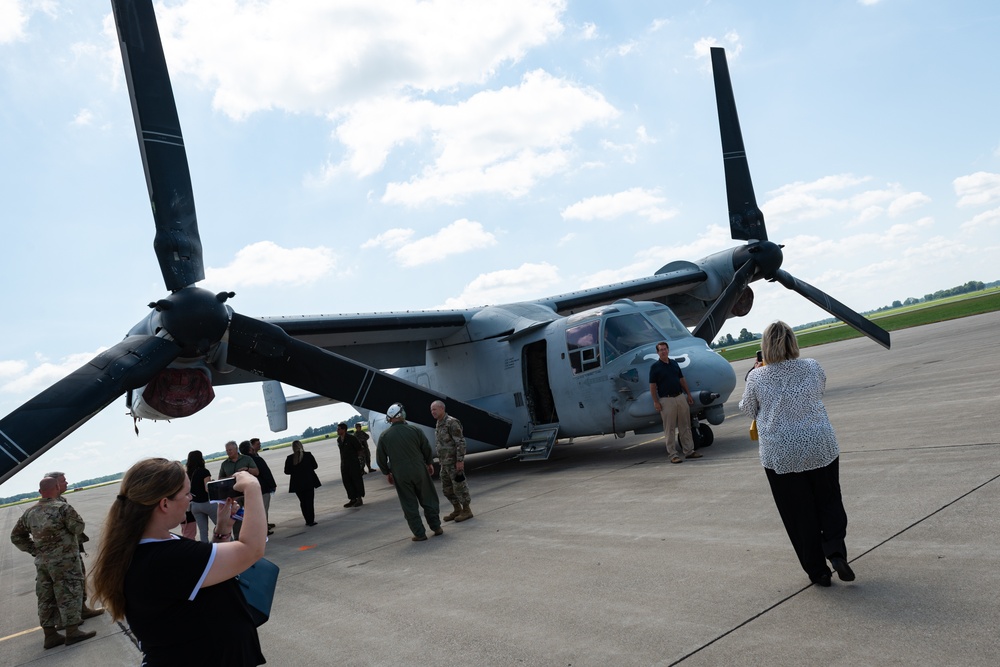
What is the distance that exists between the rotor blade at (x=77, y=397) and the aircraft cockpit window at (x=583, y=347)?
6.32m

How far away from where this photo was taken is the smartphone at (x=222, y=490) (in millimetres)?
2752

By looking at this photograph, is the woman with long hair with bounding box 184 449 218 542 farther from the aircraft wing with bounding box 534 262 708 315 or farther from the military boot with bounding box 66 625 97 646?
the aircraft wing with bounding box 534 262 708 315

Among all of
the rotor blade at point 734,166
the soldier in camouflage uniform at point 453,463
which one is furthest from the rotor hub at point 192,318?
the rotor blade at point 734,166

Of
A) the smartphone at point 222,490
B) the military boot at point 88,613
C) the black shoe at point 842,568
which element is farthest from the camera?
the military boot at point 88,613

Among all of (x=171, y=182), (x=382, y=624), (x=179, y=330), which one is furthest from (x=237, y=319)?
(x=382, y=624)

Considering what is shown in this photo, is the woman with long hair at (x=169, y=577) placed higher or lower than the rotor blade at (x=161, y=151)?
lower

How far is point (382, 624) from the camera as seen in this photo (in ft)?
17.1

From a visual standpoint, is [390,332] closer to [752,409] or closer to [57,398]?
[57,398]

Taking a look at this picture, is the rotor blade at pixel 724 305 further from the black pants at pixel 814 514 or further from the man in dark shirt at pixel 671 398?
the black pants at pixel 814 514

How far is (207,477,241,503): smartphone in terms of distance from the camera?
108 inches

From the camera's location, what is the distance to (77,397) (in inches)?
339

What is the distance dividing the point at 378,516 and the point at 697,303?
11.1 m

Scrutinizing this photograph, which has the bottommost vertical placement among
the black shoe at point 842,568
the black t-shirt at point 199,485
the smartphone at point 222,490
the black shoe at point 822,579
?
the black shoe at point 822,579

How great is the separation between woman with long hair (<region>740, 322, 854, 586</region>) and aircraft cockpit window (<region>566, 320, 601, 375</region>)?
7397 millimetres
